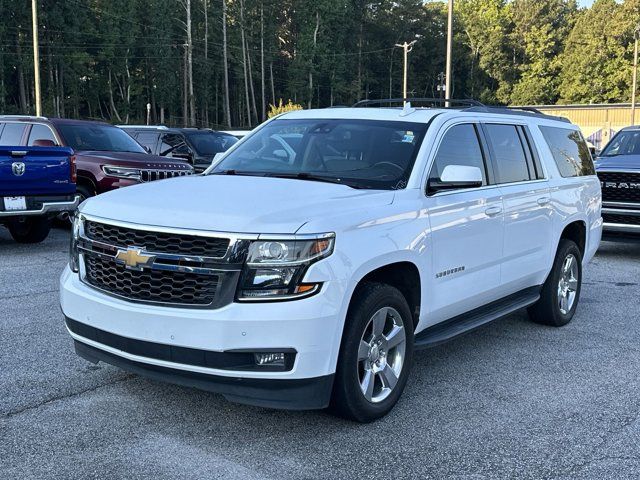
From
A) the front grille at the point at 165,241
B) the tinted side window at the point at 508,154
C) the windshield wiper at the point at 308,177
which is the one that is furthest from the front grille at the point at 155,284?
the tinted side window at the point at 508,154

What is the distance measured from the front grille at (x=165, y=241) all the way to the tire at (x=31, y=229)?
24.9 ft

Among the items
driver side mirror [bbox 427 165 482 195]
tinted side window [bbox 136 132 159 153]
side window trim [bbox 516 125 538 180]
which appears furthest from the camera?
tinted side window [bbox 136 132 159 153]

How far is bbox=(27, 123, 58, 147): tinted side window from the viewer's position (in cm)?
1164

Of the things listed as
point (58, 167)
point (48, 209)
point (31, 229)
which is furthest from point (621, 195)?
point (31, 229)

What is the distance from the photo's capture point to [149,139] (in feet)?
53.7

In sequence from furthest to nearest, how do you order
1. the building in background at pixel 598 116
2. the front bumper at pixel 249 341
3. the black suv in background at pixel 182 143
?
the building in background at pixel 598 116
the black suv in background at pixel 182 143
the front bumper at pixel 249 341

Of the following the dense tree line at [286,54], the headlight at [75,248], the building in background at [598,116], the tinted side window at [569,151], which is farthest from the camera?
the dense tree line at [286,54]

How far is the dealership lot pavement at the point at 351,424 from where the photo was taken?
3617 millimetres

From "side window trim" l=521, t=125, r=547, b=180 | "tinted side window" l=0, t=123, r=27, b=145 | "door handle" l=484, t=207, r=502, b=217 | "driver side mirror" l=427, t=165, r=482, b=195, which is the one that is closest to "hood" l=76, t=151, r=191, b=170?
"tinted side window" l=0, t=123, r=27, b=145

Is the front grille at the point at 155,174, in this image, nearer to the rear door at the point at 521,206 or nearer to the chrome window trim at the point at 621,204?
the chrome window trim at the point at 621,204

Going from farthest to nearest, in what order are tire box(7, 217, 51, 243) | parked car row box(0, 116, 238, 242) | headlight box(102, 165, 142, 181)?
headlight box(102, 165, 142, 181), tire box(7, 217, 51, 243), parked car row box(0, 116, 238, 242)

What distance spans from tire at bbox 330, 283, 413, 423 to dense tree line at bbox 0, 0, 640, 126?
2260 inches

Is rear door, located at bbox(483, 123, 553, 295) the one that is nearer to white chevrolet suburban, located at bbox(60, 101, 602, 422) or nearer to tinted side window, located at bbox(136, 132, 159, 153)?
white chevrolet suburban, located at bbox(60, 101, 602, 422)

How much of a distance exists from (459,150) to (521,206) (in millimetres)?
887
